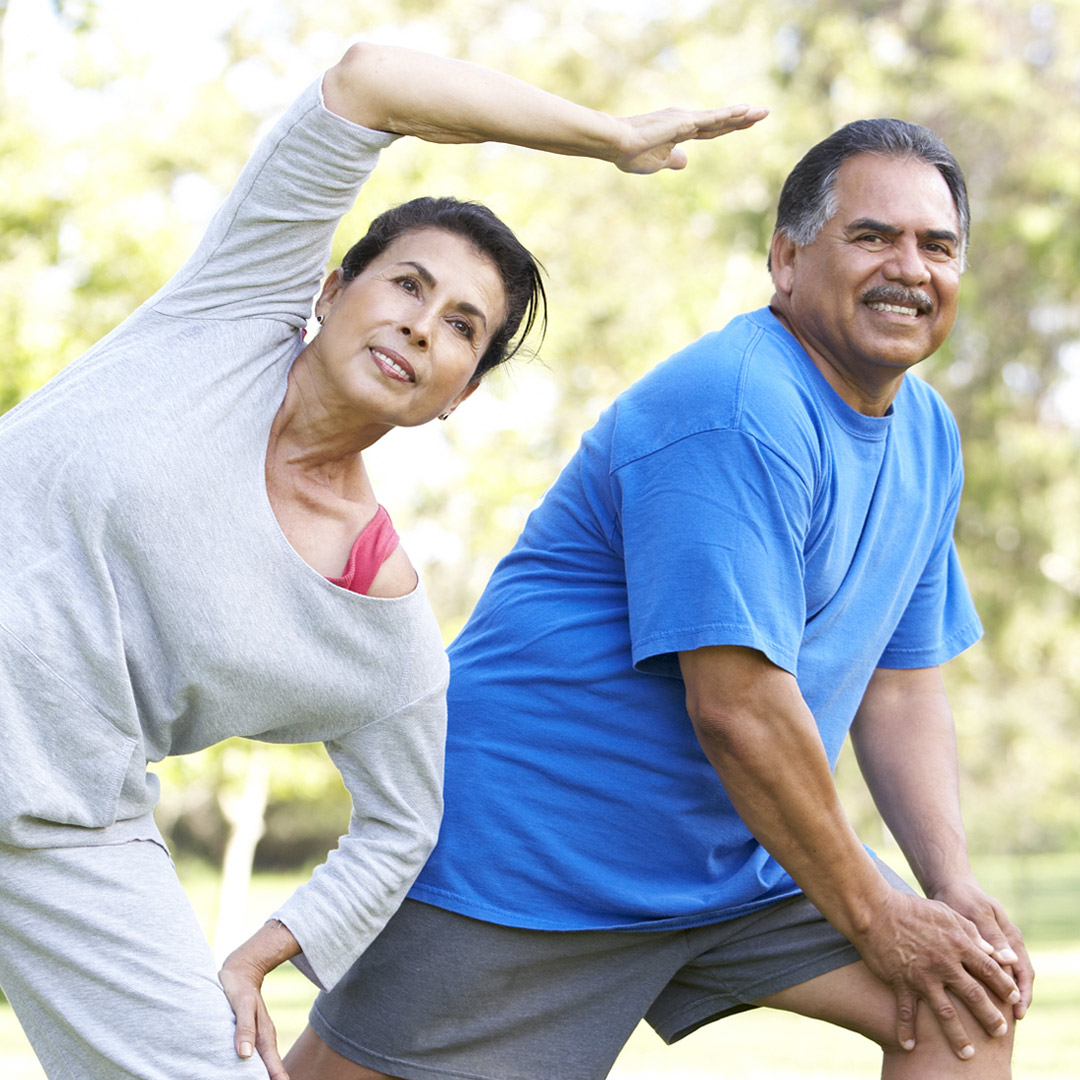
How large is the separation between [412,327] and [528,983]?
1.29m

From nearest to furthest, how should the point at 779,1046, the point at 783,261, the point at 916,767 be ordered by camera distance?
the point at 783,261, the point at 916,767, the point at 779,1046

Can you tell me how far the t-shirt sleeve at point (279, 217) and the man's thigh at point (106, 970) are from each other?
908 millimetres

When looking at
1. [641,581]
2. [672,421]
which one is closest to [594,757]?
[641,581]

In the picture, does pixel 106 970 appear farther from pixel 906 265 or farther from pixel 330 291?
pixel 906 265

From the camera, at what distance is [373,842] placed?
252 cm

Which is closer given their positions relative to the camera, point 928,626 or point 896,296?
point 896,296

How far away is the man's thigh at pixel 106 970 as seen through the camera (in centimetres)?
217

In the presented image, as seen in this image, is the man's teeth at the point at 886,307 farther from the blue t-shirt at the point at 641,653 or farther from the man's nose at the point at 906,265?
the blue t-shirt at the point at 641,653

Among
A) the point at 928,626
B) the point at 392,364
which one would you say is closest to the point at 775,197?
the point at 928,626

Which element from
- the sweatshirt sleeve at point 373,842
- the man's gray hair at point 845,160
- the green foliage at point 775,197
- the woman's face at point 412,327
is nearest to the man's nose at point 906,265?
the man's gray hair at point 845,160

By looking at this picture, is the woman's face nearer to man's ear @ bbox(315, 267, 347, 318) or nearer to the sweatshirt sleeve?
man's ear @ bbox(315, 267, 347, 318)

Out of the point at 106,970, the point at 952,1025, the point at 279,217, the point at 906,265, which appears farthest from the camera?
the point at 906,265

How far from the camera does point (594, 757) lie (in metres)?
Answer: 2.71

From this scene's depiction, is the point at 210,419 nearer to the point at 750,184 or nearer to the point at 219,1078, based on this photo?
the point at 219,1078
